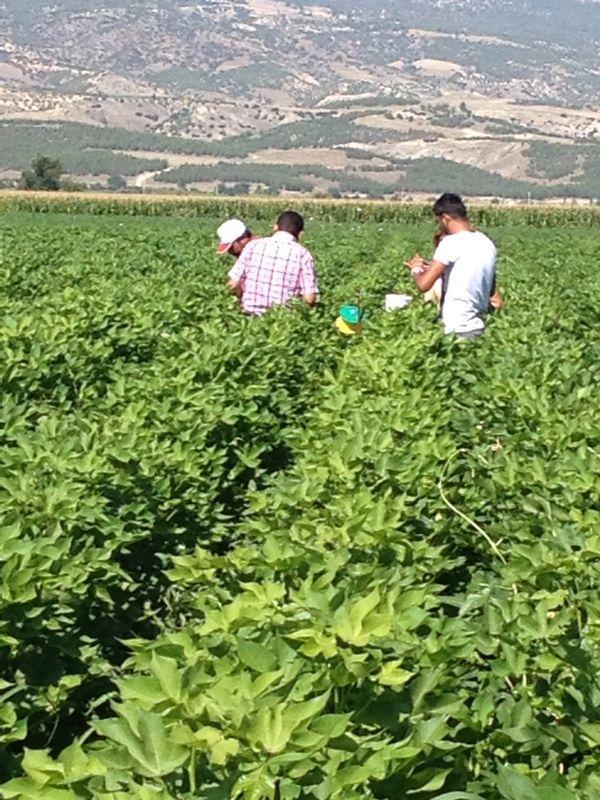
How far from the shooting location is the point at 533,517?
3.93m

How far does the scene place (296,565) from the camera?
122 inches

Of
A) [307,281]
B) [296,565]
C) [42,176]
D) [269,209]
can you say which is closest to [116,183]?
[42,176]

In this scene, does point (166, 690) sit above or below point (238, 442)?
above

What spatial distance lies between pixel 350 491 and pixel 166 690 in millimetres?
2023

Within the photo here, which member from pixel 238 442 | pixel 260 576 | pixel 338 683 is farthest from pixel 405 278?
pixel 338 683

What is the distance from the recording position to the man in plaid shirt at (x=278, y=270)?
8.34 meters

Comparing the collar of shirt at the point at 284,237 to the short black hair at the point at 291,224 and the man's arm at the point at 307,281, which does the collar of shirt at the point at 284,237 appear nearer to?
the short black hair at the point at 291,224

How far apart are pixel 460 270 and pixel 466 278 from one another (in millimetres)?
66

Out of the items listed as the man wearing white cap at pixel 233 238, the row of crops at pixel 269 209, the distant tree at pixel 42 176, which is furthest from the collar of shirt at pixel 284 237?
the distant tree at pixel 42 176

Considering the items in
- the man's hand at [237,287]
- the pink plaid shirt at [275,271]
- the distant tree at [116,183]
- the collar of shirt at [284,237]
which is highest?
the collar of shirt at [284,237]

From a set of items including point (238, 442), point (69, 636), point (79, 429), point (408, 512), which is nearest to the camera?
point (69, 636)

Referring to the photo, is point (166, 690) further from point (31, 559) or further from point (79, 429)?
point (79, 429)

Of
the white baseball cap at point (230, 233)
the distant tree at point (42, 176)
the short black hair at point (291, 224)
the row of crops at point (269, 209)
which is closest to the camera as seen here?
the short black hair at point (291, 224)

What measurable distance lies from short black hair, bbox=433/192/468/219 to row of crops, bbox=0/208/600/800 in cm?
75
